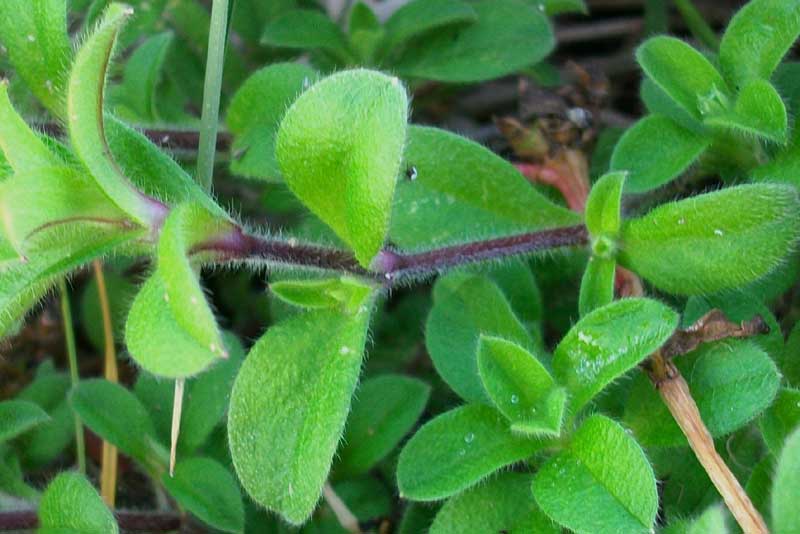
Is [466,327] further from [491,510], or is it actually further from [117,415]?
Answer: [117,415]

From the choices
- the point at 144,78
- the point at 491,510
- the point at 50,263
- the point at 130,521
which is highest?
the point at 50,263

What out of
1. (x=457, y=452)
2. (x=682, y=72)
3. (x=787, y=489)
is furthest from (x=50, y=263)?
(x=682, y=72)

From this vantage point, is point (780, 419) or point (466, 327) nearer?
point (780, 419)

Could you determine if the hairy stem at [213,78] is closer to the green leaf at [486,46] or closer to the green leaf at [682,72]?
the green leaf at [486,46]

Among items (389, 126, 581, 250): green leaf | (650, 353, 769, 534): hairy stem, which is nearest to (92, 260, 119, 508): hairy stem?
(389, 126, 581, 250): green leaf

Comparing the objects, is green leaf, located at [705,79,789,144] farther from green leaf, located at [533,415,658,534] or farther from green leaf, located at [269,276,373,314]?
green leaf, located at [269,276,373,314]

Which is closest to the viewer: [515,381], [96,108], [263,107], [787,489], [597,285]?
[787,489]

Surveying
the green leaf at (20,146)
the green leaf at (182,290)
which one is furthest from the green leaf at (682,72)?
the green leaf at (20,146)
